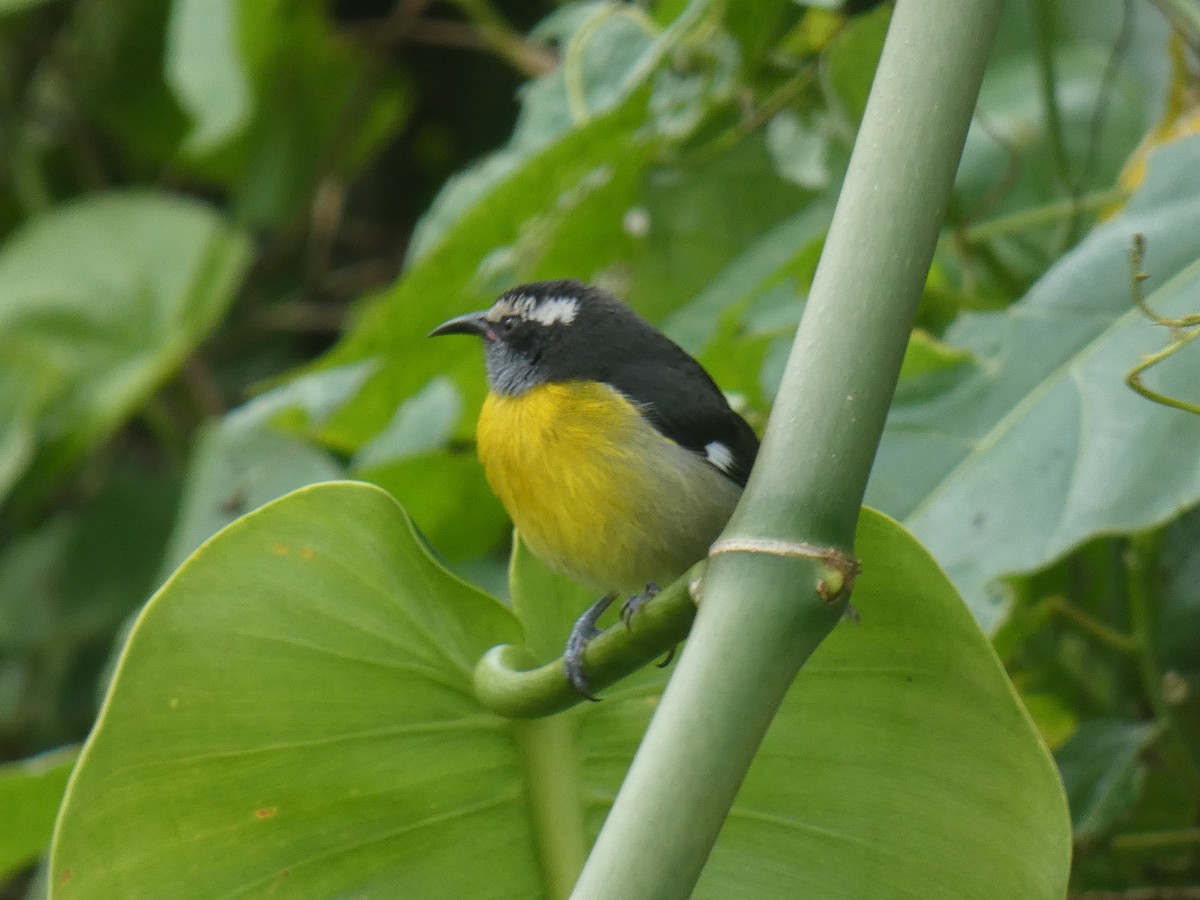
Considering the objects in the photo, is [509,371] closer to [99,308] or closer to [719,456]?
[719,456]

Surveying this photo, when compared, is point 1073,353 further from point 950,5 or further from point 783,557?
point 783,557

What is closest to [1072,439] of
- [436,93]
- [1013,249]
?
[1013,249]

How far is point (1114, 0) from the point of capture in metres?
2.58

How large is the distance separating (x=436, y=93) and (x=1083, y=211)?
1989 mm

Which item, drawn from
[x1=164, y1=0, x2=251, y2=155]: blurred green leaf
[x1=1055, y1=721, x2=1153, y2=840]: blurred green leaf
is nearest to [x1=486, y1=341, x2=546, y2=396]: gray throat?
[x1=1055, y1=721, x2=1153, y2=840]: blurred green leaf

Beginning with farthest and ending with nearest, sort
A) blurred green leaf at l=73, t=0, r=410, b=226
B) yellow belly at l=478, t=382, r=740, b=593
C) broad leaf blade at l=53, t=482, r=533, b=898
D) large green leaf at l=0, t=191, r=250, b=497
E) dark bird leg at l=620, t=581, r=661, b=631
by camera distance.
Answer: blurred green leaf at l=73, t=0, r=410, b=226 → large green leaf at l=0, t=191, r=250, b=497 → yellow belly at l=478, t=382, r=740, b=593 → dark bird leg at l=620, t=581, r=661, b=631 → broad leaf blade at l=53, t=482, r=533, b=898

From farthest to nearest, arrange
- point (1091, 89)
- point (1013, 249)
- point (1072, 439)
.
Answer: point (1091, 89)
point (1013, 249)
point (1072, 439)

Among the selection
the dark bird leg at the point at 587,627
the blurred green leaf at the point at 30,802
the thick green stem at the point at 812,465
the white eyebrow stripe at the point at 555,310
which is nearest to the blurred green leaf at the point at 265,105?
the white eyebrow stripe at the point at 555,310

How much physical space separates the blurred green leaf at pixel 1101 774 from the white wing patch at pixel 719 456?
51cm

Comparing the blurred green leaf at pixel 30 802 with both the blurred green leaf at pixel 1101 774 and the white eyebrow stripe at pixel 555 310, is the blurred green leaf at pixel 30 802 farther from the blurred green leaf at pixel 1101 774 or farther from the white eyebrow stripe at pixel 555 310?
the blurred green leaf at pixel 1101 774

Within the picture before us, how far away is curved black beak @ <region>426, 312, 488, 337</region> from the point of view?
1.57 meters

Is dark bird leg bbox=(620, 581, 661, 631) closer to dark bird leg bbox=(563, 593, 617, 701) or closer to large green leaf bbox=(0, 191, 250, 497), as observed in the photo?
dark bird leg bbox=(563, 593, 617, 701)

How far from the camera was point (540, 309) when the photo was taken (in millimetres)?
1520

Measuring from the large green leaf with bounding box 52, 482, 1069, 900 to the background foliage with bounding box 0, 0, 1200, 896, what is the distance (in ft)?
0.84
